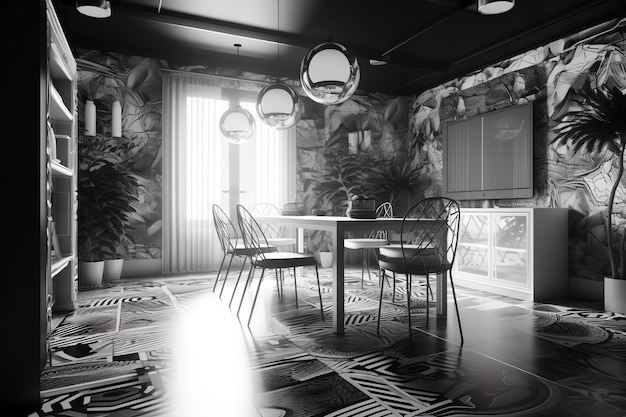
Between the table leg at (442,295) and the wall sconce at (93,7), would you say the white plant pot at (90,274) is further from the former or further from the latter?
the table leg at (442,295)

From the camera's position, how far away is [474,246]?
4469mm

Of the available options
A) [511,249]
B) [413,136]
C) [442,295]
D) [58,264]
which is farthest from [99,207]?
[413,136]

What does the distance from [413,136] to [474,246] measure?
270 cm

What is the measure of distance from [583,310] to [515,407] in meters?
2.31

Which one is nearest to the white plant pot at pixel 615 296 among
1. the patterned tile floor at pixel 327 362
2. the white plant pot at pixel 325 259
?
the patterned tile floor at pixel 327 362

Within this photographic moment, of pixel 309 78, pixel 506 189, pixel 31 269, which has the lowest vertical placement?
pixel 31 269

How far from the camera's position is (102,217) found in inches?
175

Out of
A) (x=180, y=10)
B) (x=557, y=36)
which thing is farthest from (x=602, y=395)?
(x=180, y=10)

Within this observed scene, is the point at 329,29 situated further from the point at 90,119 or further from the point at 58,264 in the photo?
the point at 58,264

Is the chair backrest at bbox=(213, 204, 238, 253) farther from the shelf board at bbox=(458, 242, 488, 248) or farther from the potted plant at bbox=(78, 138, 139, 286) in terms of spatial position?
the shelf board at bbox=(458, 242, 488, 248)

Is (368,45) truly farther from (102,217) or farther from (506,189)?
(102,217)

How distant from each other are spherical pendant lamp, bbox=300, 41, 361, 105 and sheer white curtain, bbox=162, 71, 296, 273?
2.93 metres

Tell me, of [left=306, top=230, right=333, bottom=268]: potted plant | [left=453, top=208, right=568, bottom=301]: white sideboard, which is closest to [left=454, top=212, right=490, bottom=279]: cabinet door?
[left=453, top=208, right=568, bottom=301]: white sideboard

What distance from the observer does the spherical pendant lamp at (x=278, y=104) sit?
11.1ft
